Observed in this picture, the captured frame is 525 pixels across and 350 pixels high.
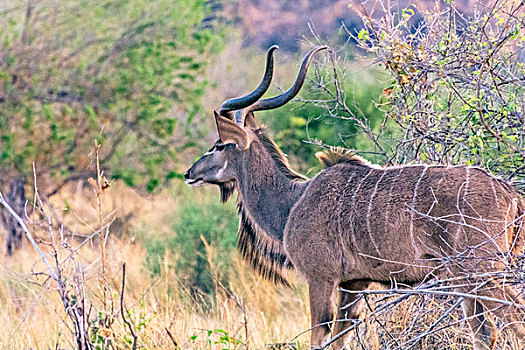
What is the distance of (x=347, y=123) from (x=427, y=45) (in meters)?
3.50

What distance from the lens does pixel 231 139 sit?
13.2ft

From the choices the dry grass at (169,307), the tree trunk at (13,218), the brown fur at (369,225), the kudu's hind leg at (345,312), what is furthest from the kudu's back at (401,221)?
the tree trunk at (13,218)

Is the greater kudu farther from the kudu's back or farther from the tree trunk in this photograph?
the tree trunk

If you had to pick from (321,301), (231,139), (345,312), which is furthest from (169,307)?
(321,301)

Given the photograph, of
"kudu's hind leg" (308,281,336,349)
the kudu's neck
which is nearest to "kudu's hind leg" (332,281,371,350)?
"kudu's hind leg" (308,281,336,349)

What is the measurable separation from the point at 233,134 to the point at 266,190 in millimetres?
326

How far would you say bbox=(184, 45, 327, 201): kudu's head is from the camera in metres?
3.93

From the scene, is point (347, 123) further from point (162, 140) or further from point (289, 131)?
point (162, 140)

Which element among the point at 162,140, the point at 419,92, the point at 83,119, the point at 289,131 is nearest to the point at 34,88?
the point at 83,119

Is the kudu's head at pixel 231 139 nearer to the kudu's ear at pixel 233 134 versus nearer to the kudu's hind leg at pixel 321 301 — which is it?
the kudu's ear at pixel 233 134

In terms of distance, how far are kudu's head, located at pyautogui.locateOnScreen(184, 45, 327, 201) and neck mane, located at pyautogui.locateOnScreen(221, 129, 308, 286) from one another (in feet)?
0.20

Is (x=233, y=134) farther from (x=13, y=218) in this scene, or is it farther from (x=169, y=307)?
(x=13, y=218)

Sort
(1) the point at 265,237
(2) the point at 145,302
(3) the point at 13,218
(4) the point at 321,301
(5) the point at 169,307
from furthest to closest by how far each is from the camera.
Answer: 1. (3) the point at 13,218
2. (5) the point at 169,307
3. (2) the point at 145,302
4. (1) the point at 265,237
5. (4) the point at 321,301

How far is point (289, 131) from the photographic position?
754 centimetres
